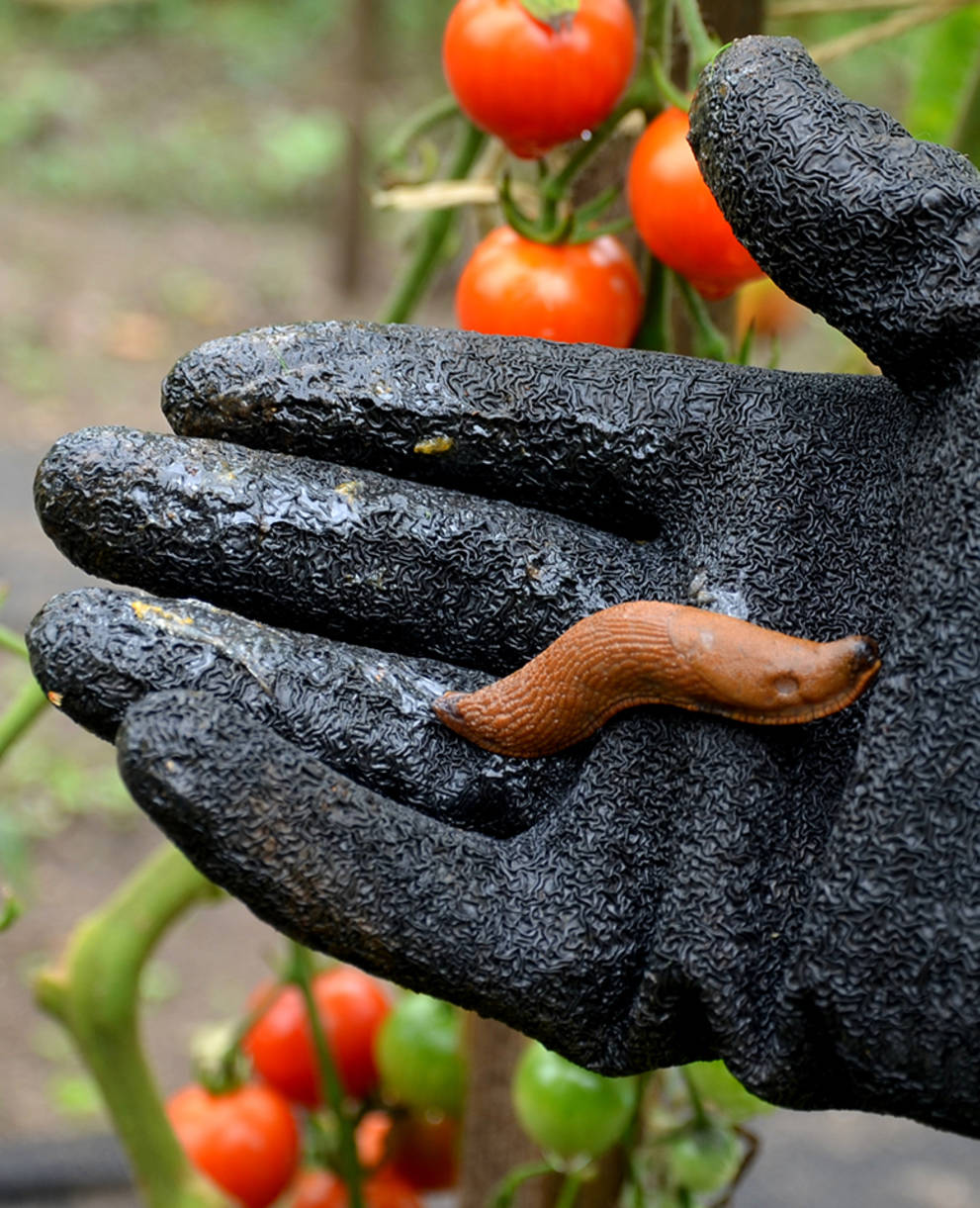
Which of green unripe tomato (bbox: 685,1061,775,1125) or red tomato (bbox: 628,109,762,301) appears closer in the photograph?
red tomato (bbox: 628,109,762,301)

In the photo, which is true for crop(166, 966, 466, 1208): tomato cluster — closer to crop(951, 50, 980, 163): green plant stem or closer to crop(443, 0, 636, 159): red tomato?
crop(443, 0, 636, 159): red tomato

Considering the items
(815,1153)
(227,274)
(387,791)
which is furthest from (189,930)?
(227,274)

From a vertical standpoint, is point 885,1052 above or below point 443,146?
above

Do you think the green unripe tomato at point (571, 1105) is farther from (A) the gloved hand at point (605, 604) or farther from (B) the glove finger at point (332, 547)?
(B) the glove finger at point (332, 547)

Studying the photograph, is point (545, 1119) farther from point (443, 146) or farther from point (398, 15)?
point (398, 15)

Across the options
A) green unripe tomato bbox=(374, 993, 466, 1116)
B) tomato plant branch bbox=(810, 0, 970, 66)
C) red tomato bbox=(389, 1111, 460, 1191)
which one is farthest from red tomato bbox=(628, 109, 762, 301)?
red tomato bbox=(389, 1111, 460, 1191)

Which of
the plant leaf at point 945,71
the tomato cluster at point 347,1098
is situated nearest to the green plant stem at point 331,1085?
the tomato cluster at point 347,1098
